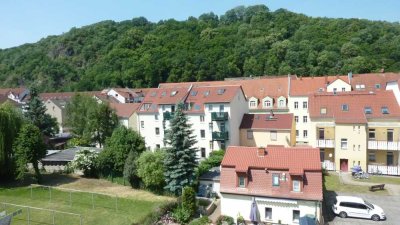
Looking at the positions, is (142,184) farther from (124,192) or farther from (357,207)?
(357,207)

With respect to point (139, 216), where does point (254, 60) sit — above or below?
above

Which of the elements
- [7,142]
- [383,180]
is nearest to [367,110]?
[383,180]

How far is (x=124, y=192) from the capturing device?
32.6 m

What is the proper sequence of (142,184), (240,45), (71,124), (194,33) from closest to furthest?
1. (142,184)
2. (71,124)
3. (240,45)
4. (194,33)

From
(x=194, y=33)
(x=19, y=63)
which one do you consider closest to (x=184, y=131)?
(x=194, y=33)

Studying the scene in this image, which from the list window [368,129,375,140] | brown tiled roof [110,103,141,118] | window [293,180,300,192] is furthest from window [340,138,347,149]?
brown tiled roof [110,103,141,118]

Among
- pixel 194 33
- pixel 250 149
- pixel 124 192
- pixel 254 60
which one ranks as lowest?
pixel 124 192

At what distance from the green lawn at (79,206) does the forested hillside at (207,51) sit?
233 feet

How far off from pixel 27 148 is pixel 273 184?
81.5ft

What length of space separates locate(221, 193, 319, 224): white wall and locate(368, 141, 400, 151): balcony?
16.5 metres

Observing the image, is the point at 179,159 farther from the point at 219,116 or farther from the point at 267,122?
the point at 267,122

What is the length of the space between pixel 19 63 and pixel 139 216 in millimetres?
154984

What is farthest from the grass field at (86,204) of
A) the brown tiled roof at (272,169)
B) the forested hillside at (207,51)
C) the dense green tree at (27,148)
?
the forested hillside at (207,51)

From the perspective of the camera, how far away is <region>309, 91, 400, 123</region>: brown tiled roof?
36156 mm
